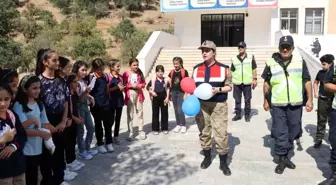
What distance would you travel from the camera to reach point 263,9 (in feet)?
70.3

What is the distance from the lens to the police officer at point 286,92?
4.77 metres

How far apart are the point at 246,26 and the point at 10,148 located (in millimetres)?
20903

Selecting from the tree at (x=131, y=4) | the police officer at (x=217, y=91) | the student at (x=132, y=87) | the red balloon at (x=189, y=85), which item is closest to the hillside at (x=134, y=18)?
the tree at (x=131, y=4)

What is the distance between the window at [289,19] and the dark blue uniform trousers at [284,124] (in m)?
18.3

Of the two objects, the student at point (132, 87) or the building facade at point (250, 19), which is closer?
the student at point (132, 87)

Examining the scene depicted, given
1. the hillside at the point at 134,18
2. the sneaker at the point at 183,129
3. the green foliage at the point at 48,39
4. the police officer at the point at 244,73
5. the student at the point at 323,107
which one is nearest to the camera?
the student at the point at 323,107

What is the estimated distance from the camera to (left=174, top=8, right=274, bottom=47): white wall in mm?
21844

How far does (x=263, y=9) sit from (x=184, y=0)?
499 centimetres

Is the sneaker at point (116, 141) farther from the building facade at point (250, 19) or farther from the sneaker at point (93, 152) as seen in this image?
the building facade at point (250, 19)

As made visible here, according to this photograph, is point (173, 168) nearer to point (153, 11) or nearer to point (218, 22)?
point (218, 22)

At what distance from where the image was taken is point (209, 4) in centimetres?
2086

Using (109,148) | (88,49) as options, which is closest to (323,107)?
(109,148)

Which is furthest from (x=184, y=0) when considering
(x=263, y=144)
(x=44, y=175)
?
(x=44, y=175)

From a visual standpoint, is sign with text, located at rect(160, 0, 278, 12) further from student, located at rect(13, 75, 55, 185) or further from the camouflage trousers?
student, located at rect(13, 75, 55, 185)
